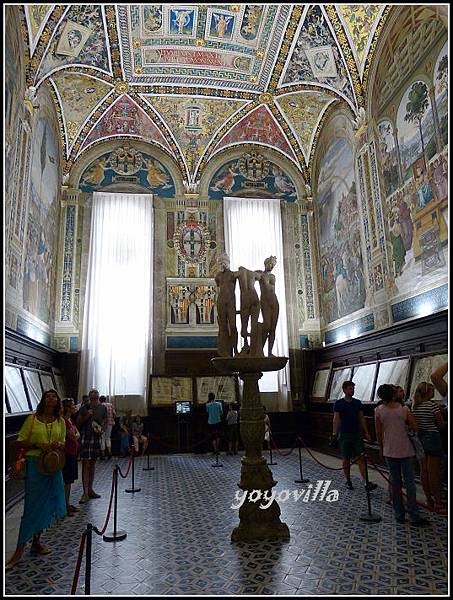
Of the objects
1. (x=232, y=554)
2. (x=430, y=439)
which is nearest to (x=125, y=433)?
(x=232, y=554)

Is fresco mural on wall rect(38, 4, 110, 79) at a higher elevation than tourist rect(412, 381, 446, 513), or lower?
higher

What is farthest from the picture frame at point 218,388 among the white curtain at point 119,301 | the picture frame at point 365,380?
the picture frame at point 365,380

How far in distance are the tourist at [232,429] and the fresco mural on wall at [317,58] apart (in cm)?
867

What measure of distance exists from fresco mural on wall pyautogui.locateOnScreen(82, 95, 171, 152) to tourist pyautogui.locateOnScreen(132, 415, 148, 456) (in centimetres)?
894

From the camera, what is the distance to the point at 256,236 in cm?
1548

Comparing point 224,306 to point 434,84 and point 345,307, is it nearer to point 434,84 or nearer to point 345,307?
point 434,84

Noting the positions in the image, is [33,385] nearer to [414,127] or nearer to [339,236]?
[339,236]

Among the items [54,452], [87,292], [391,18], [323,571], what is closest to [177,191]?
[87,292]

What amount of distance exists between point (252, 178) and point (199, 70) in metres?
4.19

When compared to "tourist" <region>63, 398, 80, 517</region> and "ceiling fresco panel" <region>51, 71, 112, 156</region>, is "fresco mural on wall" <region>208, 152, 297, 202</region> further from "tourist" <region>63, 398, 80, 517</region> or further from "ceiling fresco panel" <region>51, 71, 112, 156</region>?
"tourist" <region>63, 398, 80, 517</region>

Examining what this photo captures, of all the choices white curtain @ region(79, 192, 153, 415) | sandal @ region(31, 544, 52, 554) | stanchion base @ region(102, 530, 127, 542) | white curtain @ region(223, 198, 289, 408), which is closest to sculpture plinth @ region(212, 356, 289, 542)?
stanchion base @ region(102, 530, 127, 542)

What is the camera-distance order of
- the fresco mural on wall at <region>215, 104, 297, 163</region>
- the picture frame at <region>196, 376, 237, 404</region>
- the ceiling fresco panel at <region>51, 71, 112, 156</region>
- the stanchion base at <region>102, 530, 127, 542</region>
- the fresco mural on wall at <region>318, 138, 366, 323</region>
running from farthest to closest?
the fresco mural on wall at <region>215, 104, 297, 163</region>, the picture frame at <region>196, 376, 237, 404</region>, the ceiling fresco panel at <region>51, 71, 112, 156</region>, the fresco mural on wall at <region>318, 138, 366, 323</region>, the stanchion base at <region>102, 530, 127, 542</region>

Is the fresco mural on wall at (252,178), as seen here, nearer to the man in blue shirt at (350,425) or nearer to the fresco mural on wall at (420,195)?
the fresco mural on wall at (420,195)

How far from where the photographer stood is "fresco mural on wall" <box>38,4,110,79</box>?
10557 millimetres
